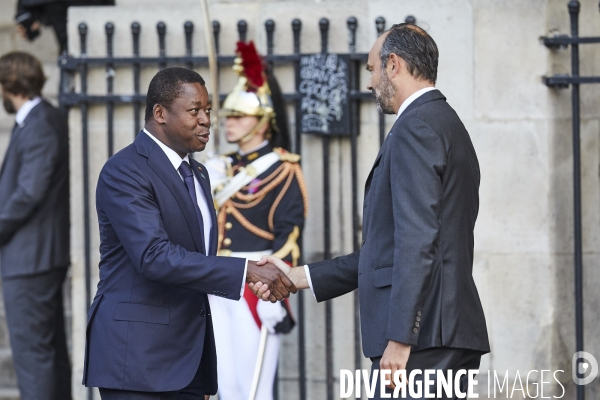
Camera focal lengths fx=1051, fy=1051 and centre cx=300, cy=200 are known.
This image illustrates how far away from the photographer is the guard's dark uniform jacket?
18.7 ft

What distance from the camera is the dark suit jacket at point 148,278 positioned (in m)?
3.89

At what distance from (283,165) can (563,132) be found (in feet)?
5.04

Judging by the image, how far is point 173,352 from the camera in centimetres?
401

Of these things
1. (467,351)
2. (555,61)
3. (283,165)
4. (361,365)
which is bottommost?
(361,365)

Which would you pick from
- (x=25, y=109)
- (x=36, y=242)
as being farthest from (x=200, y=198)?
(x=25, y=109)

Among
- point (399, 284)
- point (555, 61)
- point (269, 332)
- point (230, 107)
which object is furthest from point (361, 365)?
point (399, 284)

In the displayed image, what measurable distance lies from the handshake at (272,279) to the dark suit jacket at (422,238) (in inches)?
19.0

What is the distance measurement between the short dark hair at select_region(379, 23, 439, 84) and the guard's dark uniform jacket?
73.0 inches

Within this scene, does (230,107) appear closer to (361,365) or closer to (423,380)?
(361,365)

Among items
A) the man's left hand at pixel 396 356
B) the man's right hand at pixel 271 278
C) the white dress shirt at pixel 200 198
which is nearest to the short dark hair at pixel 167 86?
the white dress shirt at pixel 200 198

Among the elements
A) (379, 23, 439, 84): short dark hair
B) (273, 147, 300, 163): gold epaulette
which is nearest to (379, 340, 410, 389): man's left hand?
(379, 23, 439, 84): short dark hair

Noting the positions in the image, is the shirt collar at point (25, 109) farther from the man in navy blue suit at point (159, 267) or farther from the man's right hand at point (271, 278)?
the man's right hand at point (271, 278)

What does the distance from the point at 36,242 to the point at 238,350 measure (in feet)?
5.28

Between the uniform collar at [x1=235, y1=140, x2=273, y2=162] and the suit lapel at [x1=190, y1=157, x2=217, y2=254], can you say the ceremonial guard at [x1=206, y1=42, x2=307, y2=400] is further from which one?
the suit lapel at [x1=190, y1=157, x2=217, y2=254]
